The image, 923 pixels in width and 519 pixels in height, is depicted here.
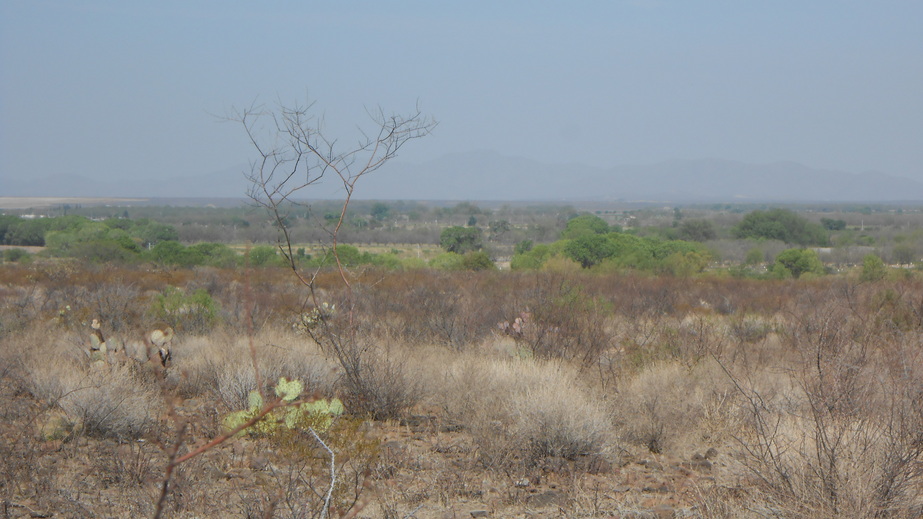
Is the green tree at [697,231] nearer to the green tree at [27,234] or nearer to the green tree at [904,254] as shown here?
the green tree at [904,254]

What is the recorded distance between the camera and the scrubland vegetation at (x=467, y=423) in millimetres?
4859

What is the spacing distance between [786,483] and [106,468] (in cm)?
480

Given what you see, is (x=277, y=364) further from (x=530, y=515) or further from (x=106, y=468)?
(x=530, y=515)

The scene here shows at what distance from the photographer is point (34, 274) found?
22422 mm

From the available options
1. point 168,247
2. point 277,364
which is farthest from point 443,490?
point 168,247

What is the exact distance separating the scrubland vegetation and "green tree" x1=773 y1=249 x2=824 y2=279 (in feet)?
64.5

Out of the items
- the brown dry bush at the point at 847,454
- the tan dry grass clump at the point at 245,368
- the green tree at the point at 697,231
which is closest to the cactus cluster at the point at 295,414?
the tan dry grass clump at the point at 245,368

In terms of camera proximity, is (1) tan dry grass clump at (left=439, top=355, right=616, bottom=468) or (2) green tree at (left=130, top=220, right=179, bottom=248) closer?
(1) tan dry grass clump at (left=439, top=355, right=616, bottom=468)

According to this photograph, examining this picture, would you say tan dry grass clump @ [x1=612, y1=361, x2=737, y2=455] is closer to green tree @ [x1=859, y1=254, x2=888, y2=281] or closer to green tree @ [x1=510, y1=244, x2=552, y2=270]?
green tree @ [x1=859, y1=254, x2=888, y2=281]

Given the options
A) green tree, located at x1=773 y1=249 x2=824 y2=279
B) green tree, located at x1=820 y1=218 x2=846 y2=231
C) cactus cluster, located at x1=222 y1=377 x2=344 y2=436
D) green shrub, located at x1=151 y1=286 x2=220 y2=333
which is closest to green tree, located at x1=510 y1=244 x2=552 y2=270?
green tree, located at x1=773 y1=249 x2=824 y2=279

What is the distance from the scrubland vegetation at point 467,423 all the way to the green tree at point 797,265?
1967cm

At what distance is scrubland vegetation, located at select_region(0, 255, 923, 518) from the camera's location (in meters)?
4.86

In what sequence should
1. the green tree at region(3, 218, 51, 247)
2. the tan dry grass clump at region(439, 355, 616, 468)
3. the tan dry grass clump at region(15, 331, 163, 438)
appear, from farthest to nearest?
1. the green tree at region(3, 218, 51, 247)
2. the tan dry grass clump at region(15, 331, 163, 438)
3. the tan dry grass clump at region(439, 355, 616, 468)

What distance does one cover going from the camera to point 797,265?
31.9 meters
